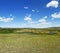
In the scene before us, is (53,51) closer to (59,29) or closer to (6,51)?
(6,51)

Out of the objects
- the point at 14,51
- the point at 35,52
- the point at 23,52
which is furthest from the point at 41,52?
the point at 14,51

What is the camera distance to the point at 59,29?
31.4 meters

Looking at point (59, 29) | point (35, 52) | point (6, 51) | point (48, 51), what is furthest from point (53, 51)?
point (59, 29)

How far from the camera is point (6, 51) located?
9.35 m

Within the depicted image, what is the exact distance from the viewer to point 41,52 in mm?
9125

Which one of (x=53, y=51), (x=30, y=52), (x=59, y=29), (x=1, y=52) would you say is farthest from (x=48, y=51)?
(x=59, y=29)

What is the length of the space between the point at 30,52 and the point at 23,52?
0.43 metres

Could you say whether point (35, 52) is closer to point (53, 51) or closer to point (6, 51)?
point (53, 51)

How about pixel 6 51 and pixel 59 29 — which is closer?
pixel 6 51

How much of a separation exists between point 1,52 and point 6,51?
0.35 meters

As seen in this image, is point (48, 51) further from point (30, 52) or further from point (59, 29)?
point (59, 29)

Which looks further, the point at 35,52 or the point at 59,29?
the point at 59,29

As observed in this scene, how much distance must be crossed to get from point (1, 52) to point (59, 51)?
354 centimetres

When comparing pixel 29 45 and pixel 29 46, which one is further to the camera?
pixel 29 45
